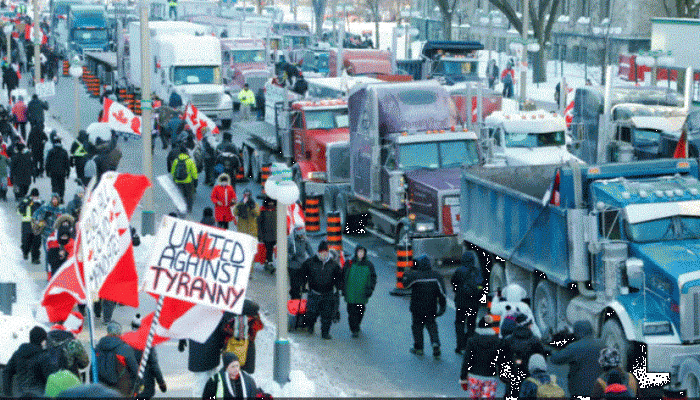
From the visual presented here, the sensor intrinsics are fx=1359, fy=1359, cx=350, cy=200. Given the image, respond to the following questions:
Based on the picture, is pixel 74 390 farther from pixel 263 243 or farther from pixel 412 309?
pixel 263 243

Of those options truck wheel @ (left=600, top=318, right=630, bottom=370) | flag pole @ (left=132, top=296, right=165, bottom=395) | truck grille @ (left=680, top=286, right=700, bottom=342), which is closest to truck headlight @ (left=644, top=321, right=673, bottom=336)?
truck grille @ (left=680, top=286, right=700, bottom=342)

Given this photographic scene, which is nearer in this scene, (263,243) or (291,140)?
(263,243)

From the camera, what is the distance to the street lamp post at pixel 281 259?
15.3 metres

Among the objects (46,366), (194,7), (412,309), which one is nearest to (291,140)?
(412,309)

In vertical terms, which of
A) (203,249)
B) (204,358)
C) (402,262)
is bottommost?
(402,262)

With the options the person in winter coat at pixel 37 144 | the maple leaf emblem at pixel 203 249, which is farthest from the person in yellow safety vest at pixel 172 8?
the maple leaf emblem at pixel 203 249

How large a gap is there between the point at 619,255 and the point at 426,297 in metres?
2.49

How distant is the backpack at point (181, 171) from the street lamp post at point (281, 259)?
11853mm

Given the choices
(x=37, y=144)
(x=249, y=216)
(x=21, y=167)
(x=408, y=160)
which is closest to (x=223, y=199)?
(x=249, y=216)

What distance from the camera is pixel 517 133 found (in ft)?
93.0

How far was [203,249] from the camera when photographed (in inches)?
510

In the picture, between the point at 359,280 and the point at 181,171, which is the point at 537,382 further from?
the point at 181,171

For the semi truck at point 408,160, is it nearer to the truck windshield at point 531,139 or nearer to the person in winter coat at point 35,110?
the truck windshield at point 531,139

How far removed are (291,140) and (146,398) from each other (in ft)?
55.0
